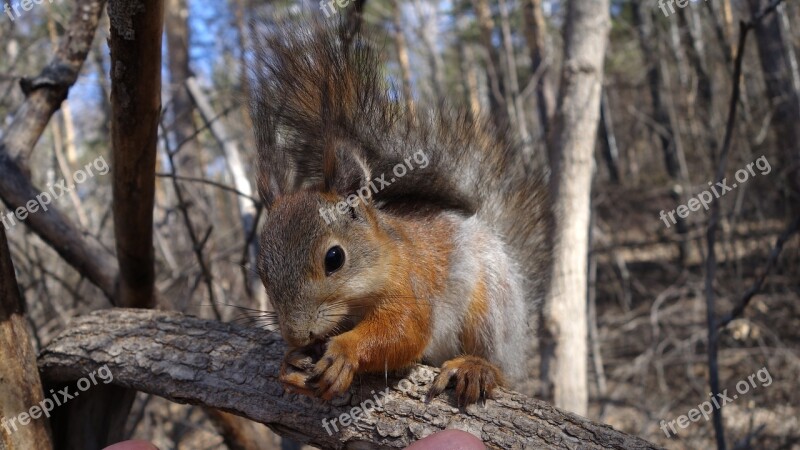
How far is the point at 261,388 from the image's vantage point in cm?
158

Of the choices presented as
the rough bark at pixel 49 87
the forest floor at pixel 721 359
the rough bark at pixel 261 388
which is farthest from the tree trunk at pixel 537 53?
the rough bark at pixel 261 388

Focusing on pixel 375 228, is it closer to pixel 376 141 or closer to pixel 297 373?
pixel 376 141

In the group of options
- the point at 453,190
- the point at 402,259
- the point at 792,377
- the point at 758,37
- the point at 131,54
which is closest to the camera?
the point at 131,54

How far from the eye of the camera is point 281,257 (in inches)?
62.6

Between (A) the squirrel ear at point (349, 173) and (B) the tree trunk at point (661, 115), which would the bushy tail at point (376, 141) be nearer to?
(A) the squirrel ear at point (349, 173)

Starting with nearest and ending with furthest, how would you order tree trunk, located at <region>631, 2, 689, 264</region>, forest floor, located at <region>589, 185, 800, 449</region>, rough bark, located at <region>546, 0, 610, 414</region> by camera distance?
rough bark, located at <region>546, 0, 610, 414</region>
forest floor, located at <region>589, 185, 800, 449</region>
tree trunk, located at <region>631, 2, 689, 264</region>

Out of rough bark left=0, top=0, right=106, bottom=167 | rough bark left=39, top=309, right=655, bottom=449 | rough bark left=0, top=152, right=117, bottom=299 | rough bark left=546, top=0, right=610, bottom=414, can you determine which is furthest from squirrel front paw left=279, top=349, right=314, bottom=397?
rough bark left=546, top=0, right=610, bottom=414

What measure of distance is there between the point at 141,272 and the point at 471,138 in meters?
1.26

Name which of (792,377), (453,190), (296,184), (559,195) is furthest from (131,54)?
(792,377)

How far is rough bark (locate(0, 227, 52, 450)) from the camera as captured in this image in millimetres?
1531

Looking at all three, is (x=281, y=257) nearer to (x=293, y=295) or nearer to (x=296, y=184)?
(x=293, y=295)

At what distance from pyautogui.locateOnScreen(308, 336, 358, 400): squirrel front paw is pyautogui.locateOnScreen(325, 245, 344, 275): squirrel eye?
225mm

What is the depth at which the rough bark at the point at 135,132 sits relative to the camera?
1352mm

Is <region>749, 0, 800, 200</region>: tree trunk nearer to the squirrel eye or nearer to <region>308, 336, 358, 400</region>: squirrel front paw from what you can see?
the squirrel eye
